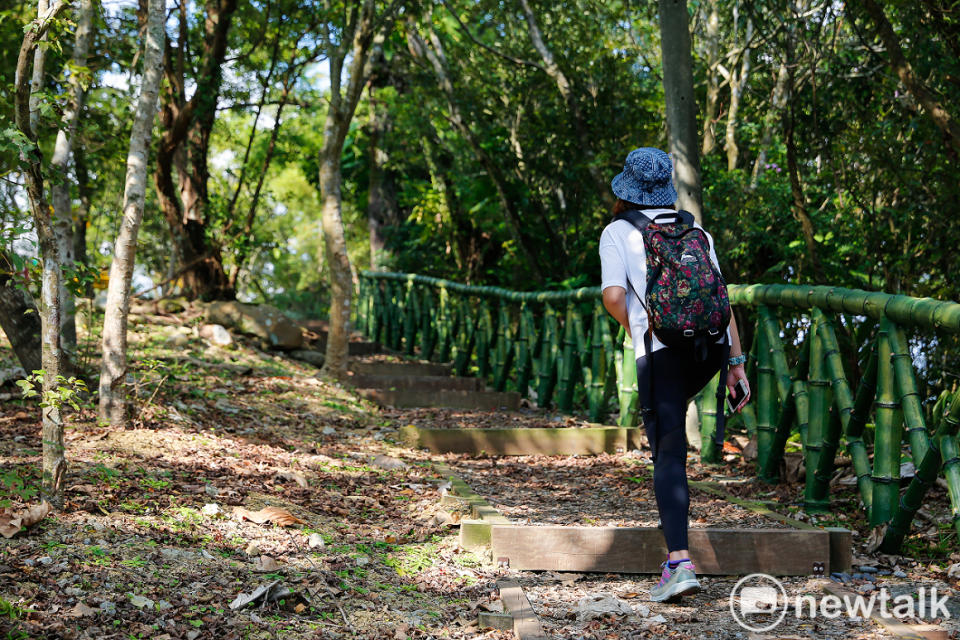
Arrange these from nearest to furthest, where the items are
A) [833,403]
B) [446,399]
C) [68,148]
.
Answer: [833,403] → [68,148] → [446,399]

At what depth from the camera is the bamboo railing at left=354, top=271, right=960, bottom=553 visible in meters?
3.59

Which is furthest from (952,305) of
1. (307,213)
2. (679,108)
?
(307,213)

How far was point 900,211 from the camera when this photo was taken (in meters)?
7.74

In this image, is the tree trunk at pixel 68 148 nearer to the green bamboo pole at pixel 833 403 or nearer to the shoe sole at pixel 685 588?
the shoe sole at pixel 685 588

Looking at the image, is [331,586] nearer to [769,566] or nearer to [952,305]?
[769,566]

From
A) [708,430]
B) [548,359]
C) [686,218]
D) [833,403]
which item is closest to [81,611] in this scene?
[686,218]

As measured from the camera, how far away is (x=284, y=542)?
12.3 ft

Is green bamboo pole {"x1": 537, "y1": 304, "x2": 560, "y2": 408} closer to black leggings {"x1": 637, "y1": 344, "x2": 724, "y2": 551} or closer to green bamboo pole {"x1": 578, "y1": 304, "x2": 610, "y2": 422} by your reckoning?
green bamboo pole {"x1": 578, "y1": 304, "x2": 610, "y2": 422}

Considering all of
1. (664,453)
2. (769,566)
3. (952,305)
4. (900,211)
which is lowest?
(769,566)

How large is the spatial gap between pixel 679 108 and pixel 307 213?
31.3 metres

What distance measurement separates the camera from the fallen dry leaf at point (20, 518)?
3250mm

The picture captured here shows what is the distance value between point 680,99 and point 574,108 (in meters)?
4.73

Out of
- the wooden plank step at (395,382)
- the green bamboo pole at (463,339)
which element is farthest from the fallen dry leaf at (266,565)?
the green bamboo pole at (463,339)

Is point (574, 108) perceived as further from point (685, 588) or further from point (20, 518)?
point (20, 518)
